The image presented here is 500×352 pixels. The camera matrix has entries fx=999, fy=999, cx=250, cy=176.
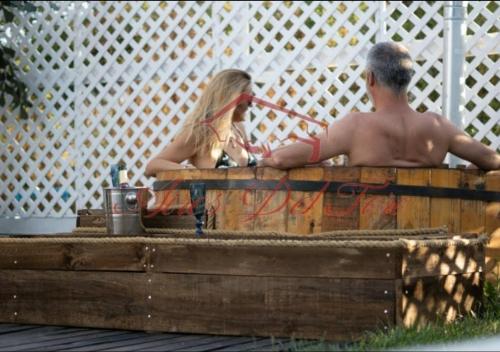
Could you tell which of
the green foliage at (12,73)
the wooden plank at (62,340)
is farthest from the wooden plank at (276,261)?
the green foliage at (12,73)

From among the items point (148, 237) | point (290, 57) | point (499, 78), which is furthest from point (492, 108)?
point (148, 237)

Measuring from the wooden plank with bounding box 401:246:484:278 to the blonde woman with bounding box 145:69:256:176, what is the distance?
5.22 feet

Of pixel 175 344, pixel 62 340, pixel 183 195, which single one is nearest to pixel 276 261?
pixel 175 344

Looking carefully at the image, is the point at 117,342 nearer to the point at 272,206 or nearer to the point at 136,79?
the point at 272,206

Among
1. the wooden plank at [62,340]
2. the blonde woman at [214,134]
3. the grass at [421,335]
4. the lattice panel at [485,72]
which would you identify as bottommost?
the wooden plank at [62,340]

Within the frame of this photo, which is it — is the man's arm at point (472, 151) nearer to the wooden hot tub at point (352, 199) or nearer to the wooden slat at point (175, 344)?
the wooden hot tub at point (352, 199)

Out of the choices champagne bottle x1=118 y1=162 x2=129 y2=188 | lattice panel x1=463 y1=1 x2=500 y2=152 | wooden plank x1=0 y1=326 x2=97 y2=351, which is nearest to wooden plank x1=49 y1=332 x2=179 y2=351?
wooden plank x1=0 y1=326 x2=97 y2=351

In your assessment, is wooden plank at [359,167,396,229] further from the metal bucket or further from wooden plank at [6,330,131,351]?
wooden plank at [6,330,131,351]

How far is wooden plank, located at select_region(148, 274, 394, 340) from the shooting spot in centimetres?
272

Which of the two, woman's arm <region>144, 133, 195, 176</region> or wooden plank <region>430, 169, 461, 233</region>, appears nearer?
wooden plank <region>430, 169, 461, 233</region>

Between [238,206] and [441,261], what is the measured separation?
907 millimetres

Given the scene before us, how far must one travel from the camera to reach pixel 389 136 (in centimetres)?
352

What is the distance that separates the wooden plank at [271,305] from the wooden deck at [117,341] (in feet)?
0.14

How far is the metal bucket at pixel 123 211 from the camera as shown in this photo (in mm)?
3312
